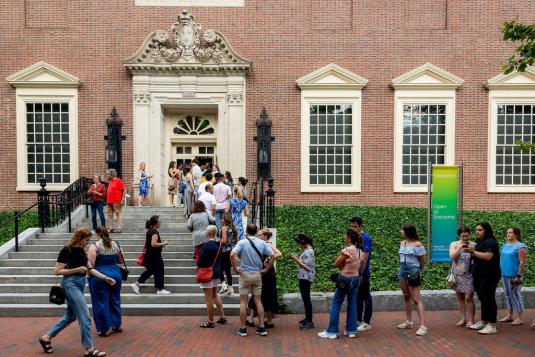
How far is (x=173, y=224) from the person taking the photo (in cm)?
1412

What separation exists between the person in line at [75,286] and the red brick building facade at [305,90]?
11425 millimetres

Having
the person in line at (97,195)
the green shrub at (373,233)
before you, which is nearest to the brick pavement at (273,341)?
the green shrub at (373,233)

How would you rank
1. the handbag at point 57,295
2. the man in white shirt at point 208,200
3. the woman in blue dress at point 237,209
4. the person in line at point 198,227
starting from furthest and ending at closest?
the woman in blue dress at point 237,209, the man in white shirt at point 208,200, the person in line at point 198,227, the handbag at point 57,295

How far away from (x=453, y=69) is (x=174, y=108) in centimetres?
1022

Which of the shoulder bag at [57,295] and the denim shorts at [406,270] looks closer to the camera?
the shoulder bag at [57,295]

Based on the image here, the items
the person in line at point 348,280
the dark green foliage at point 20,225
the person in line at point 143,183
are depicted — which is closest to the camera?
the person in line at point 348,280

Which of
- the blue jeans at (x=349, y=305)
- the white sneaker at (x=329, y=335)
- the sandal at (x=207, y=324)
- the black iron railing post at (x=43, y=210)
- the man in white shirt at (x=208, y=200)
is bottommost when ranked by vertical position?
the sandal at (x=207, y=324)

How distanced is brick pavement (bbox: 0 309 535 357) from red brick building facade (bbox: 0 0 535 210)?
10285 mm

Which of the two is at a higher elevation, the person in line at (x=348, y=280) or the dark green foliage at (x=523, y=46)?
the dark green foliage at (x=523, y=46)

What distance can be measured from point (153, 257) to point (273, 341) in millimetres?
3088

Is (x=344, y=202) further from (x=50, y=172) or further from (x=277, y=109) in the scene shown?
(x=50, y=172)

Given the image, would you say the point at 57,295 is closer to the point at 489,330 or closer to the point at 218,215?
the point at 218,215

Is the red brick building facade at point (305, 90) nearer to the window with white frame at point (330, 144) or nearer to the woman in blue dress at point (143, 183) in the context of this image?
the window with white frame at point (330, 144)

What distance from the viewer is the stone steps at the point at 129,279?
962cm
